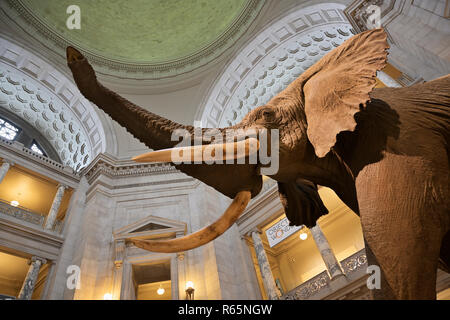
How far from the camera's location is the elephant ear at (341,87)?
5.26 feet

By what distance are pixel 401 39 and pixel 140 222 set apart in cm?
938

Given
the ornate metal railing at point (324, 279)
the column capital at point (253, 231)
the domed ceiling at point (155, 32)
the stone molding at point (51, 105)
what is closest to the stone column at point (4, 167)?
the stone molding at point (51, 105)

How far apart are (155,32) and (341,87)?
17.1m

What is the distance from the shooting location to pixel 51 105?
1485 cm

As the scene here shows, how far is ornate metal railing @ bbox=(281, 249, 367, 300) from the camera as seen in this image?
8.77 meters

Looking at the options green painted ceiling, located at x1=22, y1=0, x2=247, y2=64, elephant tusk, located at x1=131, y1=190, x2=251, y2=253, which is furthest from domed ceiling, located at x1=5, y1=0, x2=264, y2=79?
elephant tusk, located at x1=131, y1=190, x2=251, y2=253

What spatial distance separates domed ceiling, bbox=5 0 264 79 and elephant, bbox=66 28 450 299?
47.2ft

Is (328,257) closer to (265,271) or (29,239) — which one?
(265,271)

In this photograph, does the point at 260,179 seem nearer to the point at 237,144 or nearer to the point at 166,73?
the point at 237,144

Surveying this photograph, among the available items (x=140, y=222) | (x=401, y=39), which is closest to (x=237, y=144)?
(x=401, y=39)

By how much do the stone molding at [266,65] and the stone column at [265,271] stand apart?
6271 mm

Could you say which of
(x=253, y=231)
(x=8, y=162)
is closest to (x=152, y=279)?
(x=253, y=231)

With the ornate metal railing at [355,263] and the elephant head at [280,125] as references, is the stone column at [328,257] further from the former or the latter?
the elephant head at [280,125]

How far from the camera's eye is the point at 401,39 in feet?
24.0
